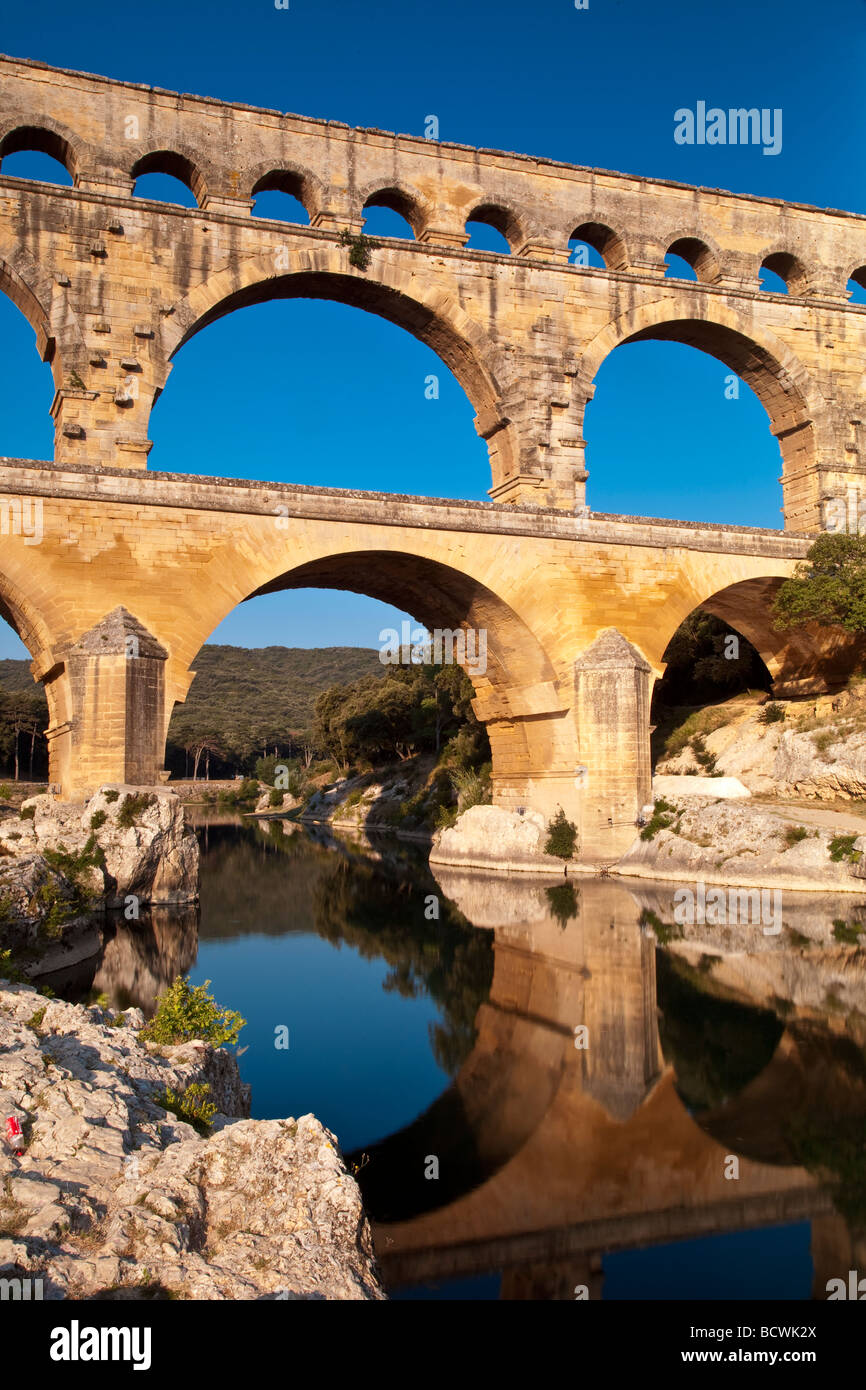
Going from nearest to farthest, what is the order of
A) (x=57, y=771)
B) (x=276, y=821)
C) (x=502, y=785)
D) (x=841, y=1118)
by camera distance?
(x=841, y=1118)
(x=57, y=771)
(x=502, y=785)
(x=276, y=821)

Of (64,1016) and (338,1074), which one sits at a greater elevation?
(64,1016)

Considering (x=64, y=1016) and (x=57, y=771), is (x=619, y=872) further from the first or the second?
(x=64, y=1016)

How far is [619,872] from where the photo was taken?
18719 millimetres

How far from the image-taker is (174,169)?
19.6 metres

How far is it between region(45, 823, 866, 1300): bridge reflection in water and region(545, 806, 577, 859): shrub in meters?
4.02

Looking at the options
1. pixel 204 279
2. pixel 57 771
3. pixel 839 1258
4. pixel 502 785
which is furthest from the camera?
pixel 502 785

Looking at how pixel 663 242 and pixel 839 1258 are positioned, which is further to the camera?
pixel 663 242

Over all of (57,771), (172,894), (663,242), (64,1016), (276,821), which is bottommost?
(64,1016)

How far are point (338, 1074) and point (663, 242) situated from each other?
20.3m

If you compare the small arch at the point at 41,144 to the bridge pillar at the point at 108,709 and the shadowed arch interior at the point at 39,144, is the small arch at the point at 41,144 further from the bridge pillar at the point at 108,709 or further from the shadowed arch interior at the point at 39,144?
the bridge pillar at the point at 108,709

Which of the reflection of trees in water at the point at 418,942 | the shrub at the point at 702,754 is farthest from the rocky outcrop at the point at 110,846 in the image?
the shrub at the point at 702,754

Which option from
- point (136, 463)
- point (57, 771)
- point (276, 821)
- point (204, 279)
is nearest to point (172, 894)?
point (57, 771)

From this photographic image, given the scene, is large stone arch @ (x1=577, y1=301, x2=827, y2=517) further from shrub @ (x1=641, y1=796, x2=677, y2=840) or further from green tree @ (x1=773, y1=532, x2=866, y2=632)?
shrub @ (x1=641, y1=796, x2=677, y2=840)

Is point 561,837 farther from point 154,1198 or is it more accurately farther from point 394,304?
point 154,1198
